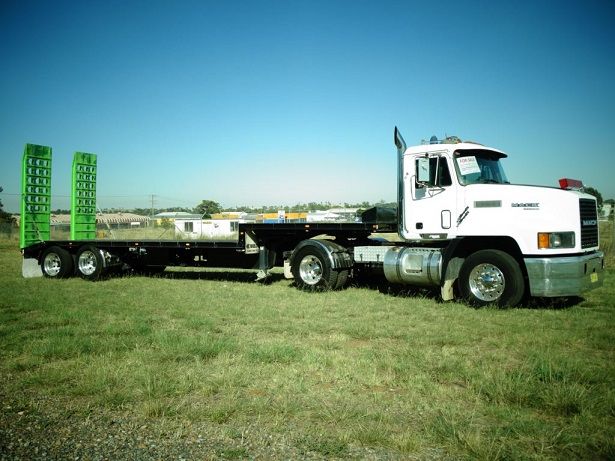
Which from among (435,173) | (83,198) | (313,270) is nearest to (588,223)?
(435,173)

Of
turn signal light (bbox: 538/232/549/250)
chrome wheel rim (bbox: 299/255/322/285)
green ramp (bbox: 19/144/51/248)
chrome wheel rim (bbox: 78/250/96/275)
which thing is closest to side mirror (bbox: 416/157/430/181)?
turn signal light (bbox: 538/232/549/250)

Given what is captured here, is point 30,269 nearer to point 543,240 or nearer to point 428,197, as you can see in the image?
point 428,197

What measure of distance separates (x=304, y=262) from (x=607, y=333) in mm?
6027

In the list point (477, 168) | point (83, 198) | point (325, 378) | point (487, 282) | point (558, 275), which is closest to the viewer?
point (325, 378)

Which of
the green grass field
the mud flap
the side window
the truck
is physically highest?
the side window

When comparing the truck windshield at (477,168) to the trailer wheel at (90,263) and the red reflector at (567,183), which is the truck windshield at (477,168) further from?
the trailer wheel at (90,263)

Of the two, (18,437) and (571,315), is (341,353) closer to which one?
(18,437)

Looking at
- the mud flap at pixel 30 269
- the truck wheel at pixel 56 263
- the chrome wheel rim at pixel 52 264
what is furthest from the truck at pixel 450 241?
the mud flap at pixel 30 269

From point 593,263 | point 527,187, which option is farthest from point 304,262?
point 593,263

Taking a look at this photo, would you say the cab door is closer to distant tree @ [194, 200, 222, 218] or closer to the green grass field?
the green grass field

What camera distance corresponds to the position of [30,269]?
44.3ft

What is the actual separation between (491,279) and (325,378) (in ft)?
15.7

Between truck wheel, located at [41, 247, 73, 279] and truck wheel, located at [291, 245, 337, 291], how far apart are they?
693 cm

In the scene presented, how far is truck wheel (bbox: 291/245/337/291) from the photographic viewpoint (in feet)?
33.3
